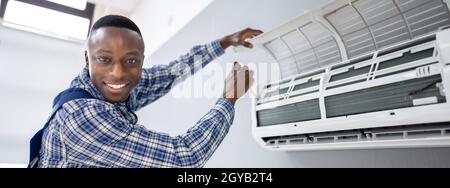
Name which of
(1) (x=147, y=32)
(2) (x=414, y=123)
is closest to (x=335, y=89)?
(2) (x=414, y=123)

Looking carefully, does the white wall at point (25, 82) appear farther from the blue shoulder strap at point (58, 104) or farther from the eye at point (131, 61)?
the eye at point (131, 61)

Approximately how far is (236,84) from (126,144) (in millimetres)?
386

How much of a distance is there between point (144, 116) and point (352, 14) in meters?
2.07

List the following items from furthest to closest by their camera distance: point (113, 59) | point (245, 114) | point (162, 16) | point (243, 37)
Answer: point (162, 16) → point (245, 114) → point (243, 37) → point (113, 59)

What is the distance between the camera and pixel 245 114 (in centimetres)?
139

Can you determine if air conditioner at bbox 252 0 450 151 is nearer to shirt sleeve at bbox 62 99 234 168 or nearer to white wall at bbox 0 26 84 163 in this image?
shirt sleeve at bbox 62 99 234 168

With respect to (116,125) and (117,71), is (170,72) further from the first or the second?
(116,125)

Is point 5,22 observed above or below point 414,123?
above

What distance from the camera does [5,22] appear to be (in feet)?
9.53

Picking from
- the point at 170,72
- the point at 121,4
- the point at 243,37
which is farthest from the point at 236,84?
the point at 121,4
